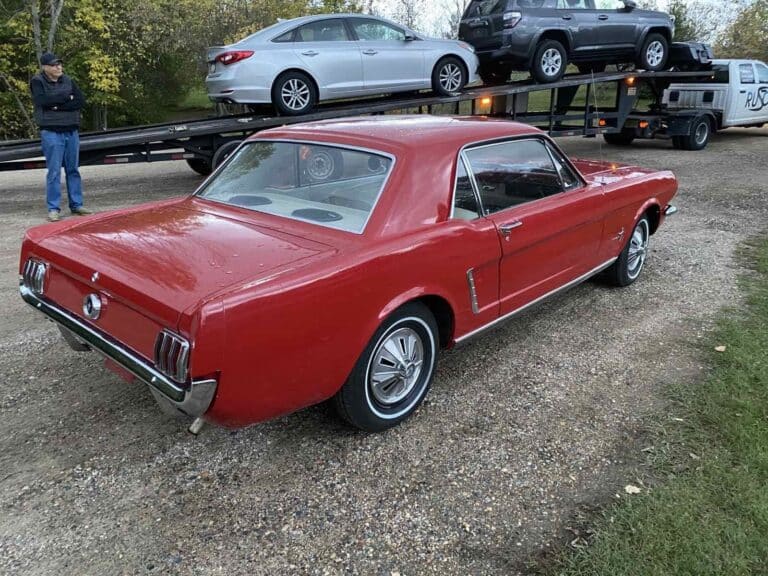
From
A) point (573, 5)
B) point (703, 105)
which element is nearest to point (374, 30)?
point (573, 5)

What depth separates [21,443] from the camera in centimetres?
282

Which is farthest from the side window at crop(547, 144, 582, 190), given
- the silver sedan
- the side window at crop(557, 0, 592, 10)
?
the side window at crop(557, 0, 592, 10)

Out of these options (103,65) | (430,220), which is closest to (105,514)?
(430,220)

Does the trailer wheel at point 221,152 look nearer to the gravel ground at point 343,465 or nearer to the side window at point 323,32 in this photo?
the side window at point 323,32

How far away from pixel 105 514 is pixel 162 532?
285 millimetres

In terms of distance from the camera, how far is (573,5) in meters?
9.78

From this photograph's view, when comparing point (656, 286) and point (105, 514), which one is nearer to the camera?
point (105, 514)

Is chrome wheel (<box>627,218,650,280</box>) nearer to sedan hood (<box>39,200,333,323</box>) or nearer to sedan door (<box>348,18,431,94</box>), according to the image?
sedan hood (<box>39,200,333,323</box>)

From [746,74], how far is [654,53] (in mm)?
3432

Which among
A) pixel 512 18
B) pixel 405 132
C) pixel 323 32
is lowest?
pixel 405 132

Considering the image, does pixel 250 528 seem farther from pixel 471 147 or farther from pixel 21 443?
pixel 471 147

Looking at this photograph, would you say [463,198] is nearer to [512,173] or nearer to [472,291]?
[472,291]

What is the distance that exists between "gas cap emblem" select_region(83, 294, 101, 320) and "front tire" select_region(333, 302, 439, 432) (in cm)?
112

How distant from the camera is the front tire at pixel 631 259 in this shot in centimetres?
476
